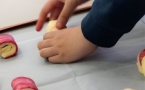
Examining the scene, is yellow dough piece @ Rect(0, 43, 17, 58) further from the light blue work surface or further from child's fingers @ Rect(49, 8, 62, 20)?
child's fingers @ Rect(49, 8, 62, 20)

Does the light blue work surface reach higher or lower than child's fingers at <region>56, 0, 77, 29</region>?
lower

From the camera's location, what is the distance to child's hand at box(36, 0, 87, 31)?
518 mm

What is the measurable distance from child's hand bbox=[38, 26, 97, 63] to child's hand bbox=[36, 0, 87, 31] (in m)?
0.03

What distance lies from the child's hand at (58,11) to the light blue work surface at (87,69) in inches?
2.2

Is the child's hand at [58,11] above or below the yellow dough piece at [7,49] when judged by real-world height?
above

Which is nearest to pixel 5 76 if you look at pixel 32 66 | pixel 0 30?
pixel 32 66

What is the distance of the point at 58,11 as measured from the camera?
22.6 inches

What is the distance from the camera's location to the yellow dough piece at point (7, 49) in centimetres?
49

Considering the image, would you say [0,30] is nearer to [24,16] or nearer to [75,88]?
[24,16]

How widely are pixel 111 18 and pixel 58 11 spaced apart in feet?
0.58

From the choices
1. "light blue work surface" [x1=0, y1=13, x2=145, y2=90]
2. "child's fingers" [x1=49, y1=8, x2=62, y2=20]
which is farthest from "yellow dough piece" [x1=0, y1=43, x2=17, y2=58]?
"child's fingers" [x1=49, y1=8, x2=62, y2=20]

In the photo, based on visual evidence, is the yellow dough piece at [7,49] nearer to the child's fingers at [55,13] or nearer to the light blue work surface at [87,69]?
the light blue work surface at [87,69]

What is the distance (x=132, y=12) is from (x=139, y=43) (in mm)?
104

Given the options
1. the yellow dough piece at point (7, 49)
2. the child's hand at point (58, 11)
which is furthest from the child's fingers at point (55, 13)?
the yellow dough piece at point (7, 49)
